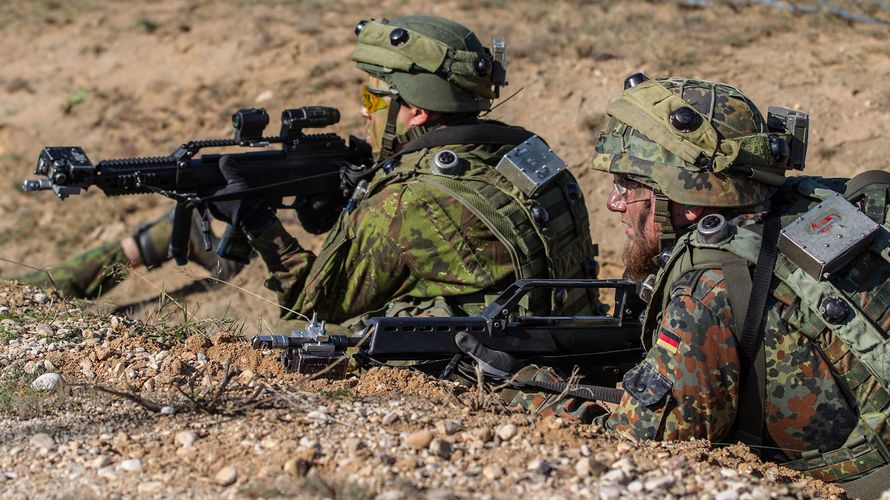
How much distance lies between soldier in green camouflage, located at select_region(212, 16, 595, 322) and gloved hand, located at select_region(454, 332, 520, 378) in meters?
0.98

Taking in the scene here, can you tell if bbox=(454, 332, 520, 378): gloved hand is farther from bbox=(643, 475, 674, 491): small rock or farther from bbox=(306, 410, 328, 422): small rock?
bbox=(643, 475, 674, 491): small rock

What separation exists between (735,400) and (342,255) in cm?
248

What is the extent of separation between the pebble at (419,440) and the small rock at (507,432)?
9.8 inches

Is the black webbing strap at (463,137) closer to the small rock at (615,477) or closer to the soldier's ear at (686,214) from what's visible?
the soldier's ear at (686,214)

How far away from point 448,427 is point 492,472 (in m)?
0.33

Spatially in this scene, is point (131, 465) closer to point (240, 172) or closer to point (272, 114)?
point (240, 172)

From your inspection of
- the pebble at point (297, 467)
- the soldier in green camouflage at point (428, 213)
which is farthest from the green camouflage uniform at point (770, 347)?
the soldier in green camouflage at point (428, 213)

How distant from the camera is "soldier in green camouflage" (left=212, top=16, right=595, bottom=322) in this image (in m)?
5.35

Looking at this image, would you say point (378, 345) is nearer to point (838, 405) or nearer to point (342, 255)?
point (342, 255)

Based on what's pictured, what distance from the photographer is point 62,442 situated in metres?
3.58

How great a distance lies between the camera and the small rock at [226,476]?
321 centimetres

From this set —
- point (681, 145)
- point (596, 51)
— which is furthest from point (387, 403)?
point (596, 51)

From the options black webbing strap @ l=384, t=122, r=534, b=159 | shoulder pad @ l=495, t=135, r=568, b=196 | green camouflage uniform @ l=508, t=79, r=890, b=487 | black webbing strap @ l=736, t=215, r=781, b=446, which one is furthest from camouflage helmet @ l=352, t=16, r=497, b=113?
black webbing strap @ l=736, t=215, r=781, b=446

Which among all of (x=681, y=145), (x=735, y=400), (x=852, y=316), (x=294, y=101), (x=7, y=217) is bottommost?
(x=7, y=217)
